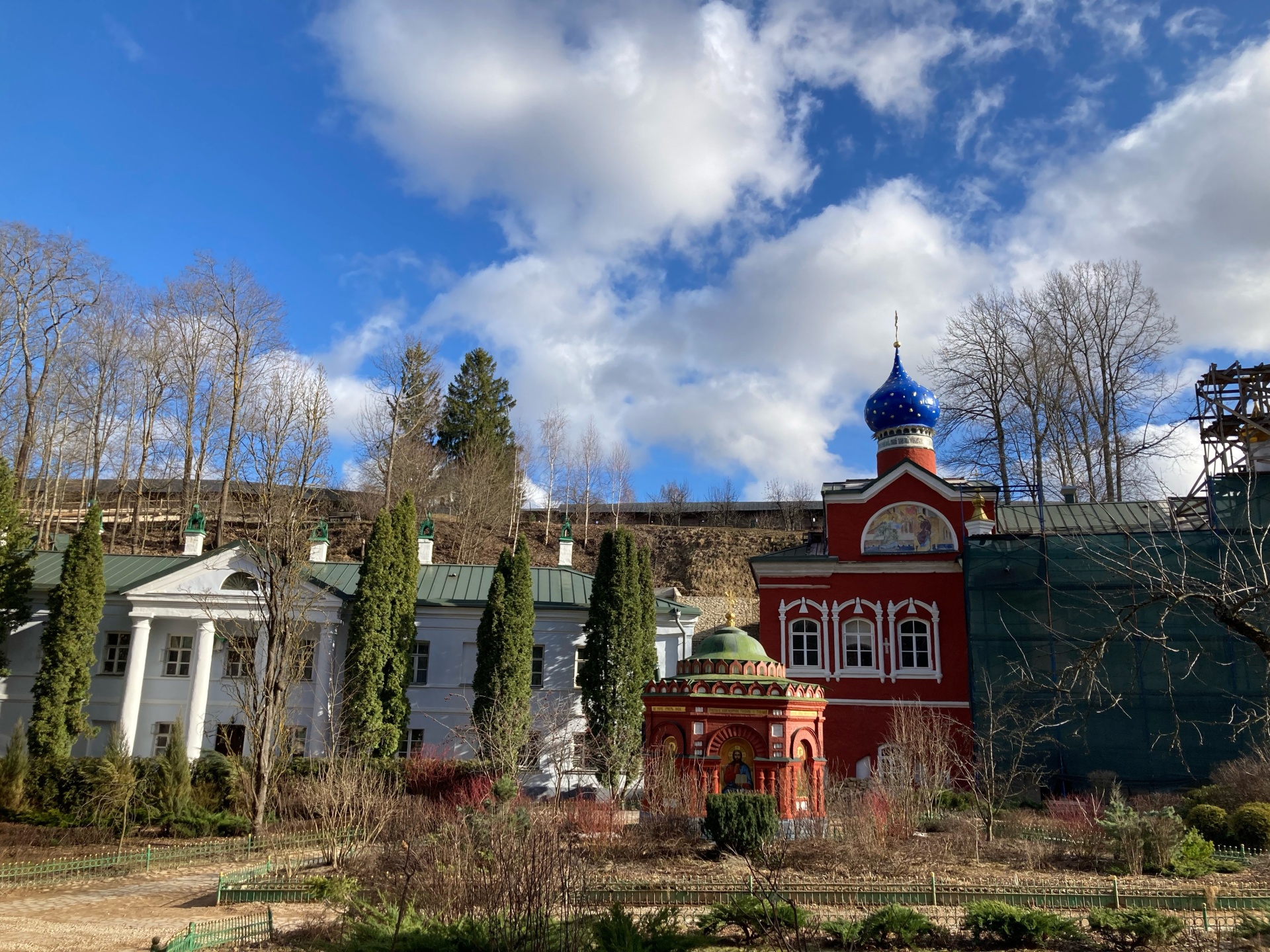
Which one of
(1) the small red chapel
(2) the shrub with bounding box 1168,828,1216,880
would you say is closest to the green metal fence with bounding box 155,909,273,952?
(1) the small red chapel

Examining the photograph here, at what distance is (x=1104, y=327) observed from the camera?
30703 mm

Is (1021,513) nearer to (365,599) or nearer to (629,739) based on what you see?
(629,739)

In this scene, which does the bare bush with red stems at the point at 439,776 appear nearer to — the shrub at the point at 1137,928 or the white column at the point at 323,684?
the white column at the point at 323,684

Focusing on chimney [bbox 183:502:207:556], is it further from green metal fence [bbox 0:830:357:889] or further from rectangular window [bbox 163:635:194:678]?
green metal fence [bbox 0:830:357:889]

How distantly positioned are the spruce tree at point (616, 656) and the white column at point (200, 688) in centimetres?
953

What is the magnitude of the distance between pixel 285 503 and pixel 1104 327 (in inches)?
1055

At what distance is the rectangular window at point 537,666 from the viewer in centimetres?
2450

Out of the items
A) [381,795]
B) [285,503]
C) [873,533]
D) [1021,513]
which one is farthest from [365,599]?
[1021,513]

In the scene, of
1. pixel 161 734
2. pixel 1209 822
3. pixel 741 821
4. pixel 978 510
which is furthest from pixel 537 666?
pixel 1209 822

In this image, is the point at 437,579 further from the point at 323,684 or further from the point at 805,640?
the point at 805,640

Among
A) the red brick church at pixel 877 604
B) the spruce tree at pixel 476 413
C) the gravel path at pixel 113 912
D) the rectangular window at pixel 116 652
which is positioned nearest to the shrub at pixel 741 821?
the gravel path at pixel 113 912

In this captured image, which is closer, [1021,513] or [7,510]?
[7,510]

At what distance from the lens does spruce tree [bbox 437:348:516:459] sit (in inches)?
1772

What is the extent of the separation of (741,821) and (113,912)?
8.68 meters
